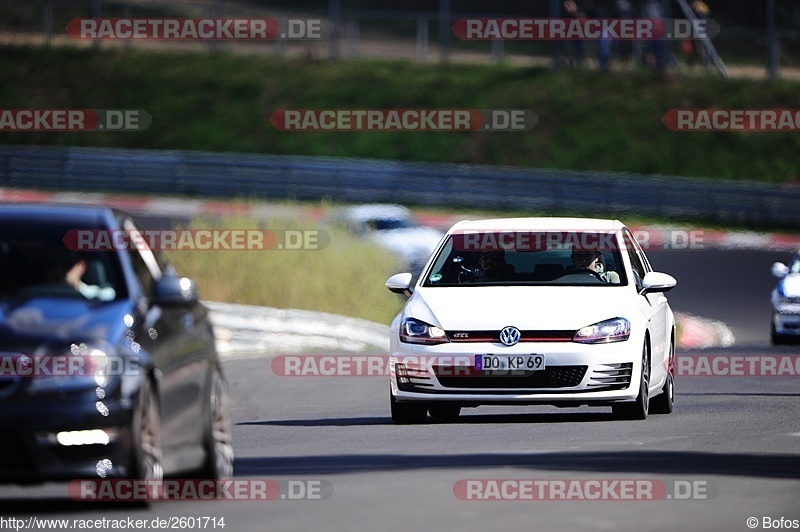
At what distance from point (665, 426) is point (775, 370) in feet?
23.0

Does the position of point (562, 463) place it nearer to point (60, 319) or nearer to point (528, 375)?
point (528, 375)

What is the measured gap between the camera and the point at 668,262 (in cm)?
3347

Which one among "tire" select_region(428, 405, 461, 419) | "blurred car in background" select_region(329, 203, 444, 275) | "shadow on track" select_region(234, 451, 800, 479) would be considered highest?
"shadow on track" select_region(234, 451, 800, 479)

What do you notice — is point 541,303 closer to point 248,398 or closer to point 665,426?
point 665,426

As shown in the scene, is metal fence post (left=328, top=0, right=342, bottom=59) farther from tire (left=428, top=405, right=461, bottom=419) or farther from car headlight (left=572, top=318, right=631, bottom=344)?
car headlight (left=572, top=318, right=631, bottom=344)

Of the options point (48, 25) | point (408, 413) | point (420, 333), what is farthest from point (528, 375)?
point (48, 25)

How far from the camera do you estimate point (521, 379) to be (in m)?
13.2

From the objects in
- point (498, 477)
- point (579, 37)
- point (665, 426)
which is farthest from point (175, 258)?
point (579, 37)

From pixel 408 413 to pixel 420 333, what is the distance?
0.78 meters

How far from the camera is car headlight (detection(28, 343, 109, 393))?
861 cm

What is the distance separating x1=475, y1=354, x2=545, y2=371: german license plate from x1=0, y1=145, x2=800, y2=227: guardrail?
26147 mm

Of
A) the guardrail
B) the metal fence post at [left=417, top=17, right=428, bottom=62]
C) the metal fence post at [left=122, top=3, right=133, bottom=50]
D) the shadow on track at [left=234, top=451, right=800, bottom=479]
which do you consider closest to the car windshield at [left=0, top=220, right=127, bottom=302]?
the shadow on track at [left=234, top=451, right=800, bottom=479]

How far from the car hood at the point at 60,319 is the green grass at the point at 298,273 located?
15426 millimetres

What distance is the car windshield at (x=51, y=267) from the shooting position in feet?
31.1
